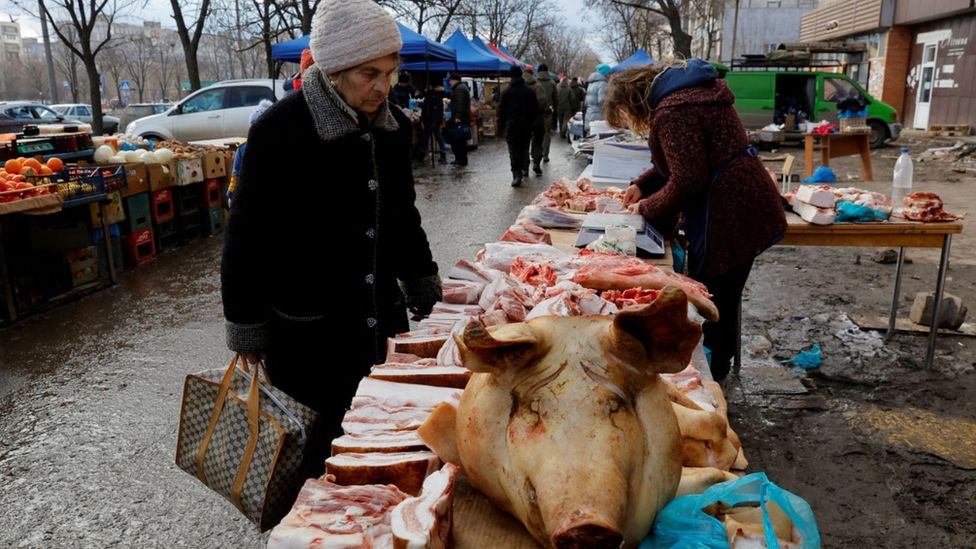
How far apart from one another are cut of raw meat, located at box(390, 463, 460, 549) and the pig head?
0.26 feet

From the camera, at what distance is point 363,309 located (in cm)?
259

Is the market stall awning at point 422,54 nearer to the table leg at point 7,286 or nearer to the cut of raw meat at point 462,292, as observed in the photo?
the table leg at point 7,286

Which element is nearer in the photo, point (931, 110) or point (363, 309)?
point (363, 309)

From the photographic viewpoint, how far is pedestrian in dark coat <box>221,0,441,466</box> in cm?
232

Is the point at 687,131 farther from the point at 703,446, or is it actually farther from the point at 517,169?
the point at 517,169

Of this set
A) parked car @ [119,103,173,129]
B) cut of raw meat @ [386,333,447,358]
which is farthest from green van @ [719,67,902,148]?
parked car @ [119,103,173,129]

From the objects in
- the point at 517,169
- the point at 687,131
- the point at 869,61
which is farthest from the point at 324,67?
the point at 869,61

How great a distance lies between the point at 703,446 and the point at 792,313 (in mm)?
5108

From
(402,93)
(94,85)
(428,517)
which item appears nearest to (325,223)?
(428,517)

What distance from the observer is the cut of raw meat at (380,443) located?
1636 millimetres

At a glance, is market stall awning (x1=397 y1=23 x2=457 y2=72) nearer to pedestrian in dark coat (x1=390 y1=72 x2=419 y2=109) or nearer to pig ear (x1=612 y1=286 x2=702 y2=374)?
pedestrian in dark coat (x1=390 y1=72 x2=419 y2=109)

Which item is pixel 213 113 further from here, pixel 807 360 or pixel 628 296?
pixel 628 296

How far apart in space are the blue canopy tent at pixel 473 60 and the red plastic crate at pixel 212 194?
11788 mm

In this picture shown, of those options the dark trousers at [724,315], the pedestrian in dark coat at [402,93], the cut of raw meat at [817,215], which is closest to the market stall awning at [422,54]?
the pedestrian in dark coat at [402,93]
